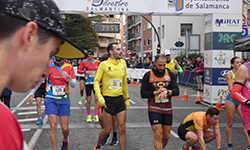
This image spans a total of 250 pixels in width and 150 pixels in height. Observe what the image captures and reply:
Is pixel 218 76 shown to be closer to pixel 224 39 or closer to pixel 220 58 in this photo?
pixel 220 58

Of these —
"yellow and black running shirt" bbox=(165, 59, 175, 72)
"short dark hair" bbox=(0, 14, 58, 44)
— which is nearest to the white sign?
"yellow and black running shirt" bbox=(165, 59, 175, 72)

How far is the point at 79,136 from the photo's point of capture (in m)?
6.56

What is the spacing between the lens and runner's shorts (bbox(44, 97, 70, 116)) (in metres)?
5.03

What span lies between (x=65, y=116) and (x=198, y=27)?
1234 inches

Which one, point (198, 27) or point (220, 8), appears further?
point (198, 27)

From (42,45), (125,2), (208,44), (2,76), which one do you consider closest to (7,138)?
(2,76)

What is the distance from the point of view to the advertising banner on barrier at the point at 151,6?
10898mm

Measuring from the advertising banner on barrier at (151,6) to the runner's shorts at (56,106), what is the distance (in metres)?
6.57

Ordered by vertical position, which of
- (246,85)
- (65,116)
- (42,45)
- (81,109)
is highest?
(42,45)

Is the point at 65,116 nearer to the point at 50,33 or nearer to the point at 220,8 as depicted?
the point at 50,33

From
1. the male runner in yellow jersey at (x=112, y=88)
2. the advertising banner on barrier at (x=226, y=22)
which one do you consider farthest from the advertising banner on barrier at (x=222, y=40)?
the male runner in yellow jersey at (x=112, y=88)

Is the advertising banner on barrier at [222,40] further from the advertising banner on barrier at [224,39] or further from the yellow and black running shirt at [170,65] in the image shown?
the yellow and black running shirt at [170,65]

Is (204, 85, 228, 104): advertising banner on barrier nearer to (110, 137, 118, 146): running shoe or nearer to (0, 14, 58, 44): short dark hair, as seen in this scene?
(110, 137, 118, 146): running shoe

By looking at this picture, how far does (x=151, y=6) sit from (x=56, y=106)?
7.40m
